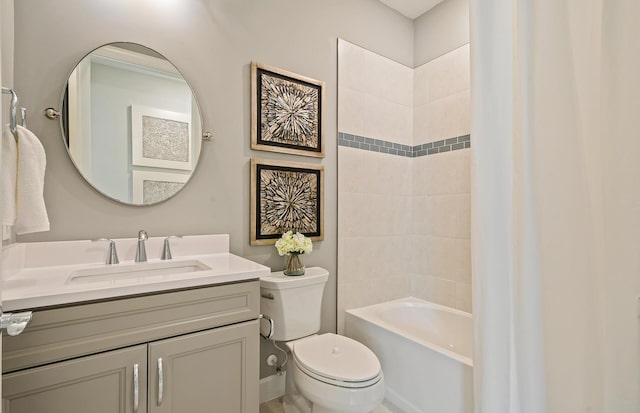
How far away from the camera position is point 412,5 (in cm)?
245

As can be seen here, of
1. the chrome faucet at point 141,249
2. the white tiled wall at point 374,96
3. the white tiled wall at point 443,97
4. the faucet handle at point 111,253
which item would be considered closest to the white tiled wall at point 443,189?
the white tiled wall at point 443,97

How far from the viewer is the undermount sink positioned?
4.19 ft

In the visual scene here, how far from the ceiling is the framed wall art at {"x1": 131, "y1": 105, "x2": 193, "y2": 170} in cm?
190

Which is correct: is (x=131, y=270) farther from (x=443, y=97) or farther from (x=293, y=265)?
(x=443, y=97)

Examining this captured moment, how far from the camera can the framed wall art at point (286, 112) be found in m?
1.83

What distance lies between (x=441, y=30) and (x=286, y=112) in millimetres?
1481

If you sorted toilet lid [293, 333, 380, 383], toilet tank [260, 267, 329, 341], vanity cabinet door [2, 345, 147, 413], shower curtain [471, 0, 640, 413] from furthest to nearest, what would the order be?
toilet tank [260, 267, 329, 341] → toilet lid [293, 333, 380, 383] → vanity cabinet door [2, 345, 147, 413] → shower curtain [471, 0, 640, 413]

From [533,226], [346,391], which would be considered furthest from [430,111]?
[346,391]

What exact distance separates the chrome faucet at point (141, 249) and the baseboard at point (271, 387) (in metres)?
1.02

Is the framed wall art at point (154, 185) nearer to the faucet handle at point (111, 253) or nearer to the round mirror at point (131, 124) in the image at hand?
the round mirror at point (131, 124)

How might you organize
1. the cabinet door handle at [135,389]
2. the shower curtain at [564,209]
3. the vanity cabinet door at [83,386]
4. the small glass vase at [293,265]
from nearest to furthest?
the shower curtain at [564,209] → the vanity cabinet door at [83,386] → the cabinet door handle at [135,389] → the small glass vase at [293,265]

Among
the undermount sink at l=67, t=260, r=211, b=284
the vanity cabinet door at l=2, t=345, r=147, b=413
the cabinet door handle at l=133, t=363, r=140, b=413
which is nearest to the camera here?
the vanity cabinet door at l=2, t=345, r=147, b=413

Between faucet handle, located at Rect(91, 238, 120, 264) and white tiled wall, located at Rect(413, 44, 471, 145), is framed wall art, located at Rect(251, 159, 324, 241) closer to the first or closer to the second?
faucet handle, located at Rect(91, 238, 120, 264)

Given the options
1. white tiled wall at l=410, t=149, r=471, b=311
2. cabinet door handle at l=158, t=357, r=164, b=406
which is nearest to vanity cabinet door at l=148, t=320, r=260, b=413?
cabinet door handle at l=158, t=357, r=164, b=406
